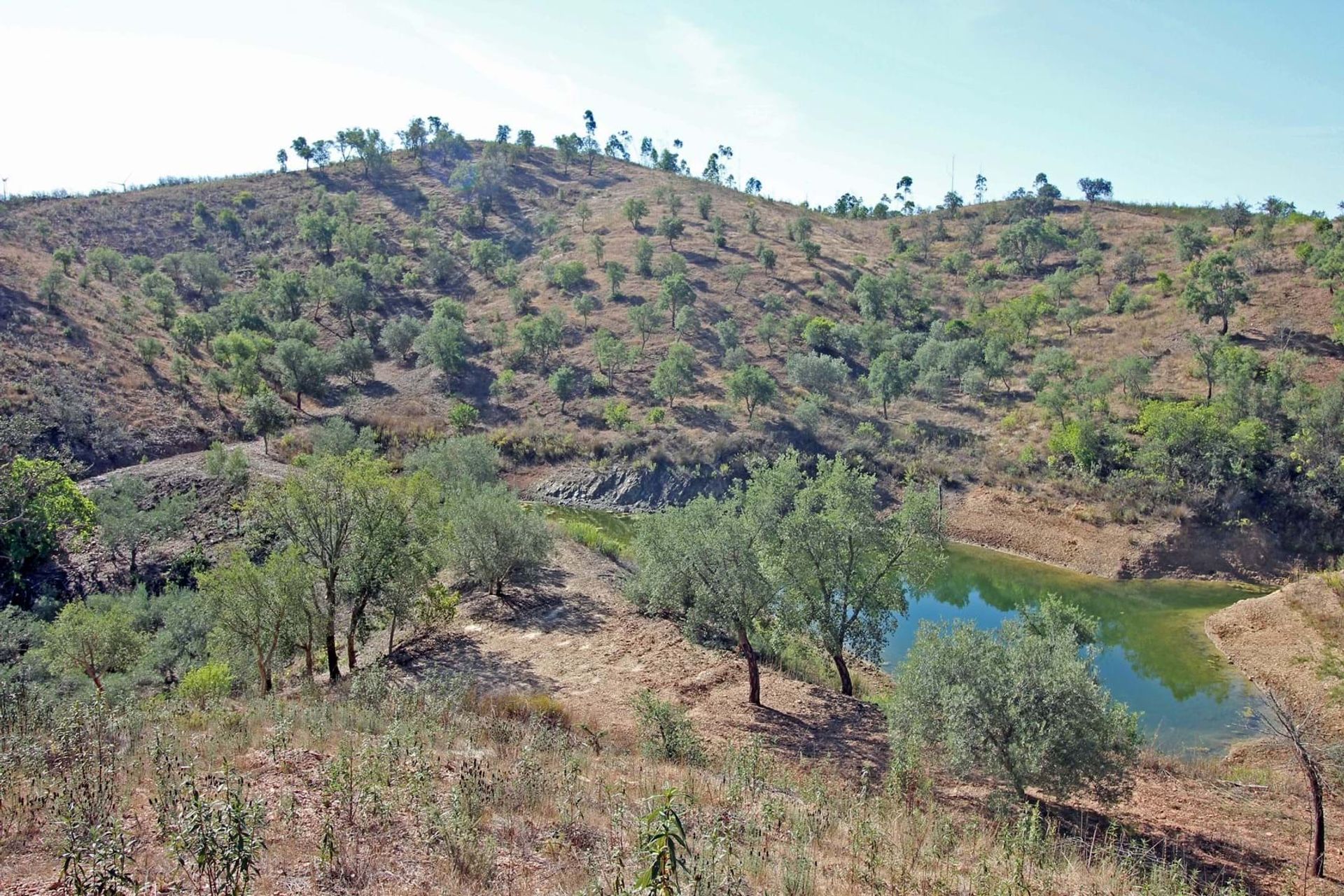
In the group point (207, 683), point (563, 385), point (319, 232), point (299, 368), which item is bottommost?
point (207, 683)

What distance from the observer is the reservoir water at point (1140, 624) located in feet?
81.5

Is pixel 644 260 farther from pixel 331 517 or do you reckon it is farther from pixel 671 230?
pixel 331 517

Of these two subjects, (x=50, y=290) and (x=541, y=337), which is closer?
(x=50, y=290)

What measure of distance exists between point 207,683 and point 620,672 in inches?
418

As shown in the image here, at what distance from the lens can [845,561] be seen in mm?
19766

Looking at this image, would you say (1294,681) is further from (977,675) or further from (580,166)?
(580,166)

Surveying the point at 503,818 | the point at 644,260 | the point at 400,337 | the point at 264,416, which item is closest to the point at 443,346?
the point at 400,337

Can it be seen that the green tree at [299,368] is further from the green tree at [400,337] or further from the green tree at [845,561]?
the green tree at [845,561]

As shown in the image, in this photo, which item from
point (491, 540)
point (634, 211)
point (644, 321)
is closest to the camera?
point (491, 540)

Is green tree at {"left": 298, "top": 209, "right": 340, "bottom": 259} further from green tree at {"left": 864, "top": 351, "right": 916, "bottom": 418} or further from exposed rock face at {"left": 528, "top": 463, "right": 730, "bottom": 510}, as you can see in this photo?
green tree at {"left": 864, "top": 351, "right": 916, "bottom": 418}

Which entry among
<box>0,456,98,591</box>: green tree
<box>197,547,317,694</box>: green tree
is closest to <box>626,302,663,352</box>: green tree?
<box>0,456,98,591</box>: green tree

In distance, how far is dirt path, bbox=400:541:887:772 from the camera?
17438 millimetres

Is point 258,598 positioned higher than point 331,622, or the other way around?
point 258,598

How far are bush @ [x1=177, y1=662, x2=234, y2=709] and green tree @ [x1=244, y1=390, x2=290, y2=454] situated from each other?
31529 mm
